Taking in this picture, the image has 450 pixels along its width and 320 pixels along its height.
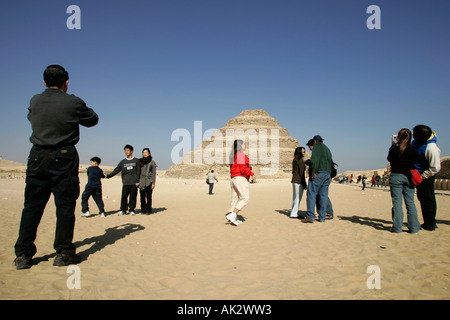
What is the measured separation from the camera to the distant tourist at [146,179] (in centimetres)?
749

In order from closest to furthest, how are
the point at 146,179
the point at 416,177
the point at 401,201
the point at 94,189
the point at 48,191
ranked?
1. the point at 48,191
2. the point at 416,177
3. the point at 401,201
4. the point at 94,189
5. the point at 146,179

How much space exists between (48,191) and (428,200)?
6.44 metres

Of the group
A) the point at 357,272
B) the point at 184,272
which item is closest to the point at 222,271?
the point at 184,272

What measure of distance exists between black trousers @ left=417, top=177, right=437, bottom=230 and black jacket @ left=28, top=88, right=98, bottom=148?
6059 millimetres

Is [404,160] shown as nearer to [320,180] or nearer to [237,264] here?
[320,180]

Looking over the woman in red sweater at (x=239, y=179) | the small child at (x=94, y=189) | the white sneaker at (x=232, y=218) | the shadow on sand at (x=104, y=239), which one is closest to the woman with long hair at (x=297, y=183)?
the woman in red sweater at (x=239, y=179)

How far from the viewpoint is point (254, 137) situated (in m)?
78.5

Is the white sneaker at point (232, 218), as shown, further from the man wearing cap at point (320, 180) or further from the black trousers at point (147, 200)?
the black trousers at point (147, 200)

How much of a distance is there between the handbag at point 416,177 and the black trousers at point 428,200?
303 millimetres

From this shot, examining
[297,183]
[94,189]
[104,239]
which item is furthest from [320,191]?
[94,189]

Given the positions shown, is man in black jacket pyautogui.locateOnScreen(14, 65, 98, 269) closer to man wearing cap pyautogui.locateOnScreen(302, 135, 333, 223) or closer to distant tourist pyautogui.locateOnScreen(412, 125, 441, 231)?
man wearing cap pyautogui.locateOnScreen(302, 135, 333, 223)

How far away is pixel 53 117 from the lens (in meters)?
2.97

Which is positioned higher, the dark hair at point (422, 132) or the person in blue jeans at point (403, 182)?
the dark hair at point (422, 132)
